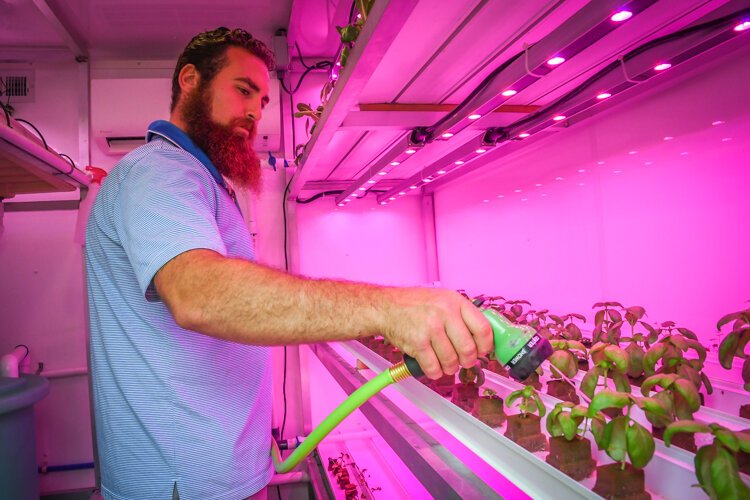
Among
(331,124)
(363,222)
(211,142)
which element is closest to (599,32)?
(331,124)

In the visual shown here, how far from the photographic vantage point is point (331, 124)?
65.8 inches

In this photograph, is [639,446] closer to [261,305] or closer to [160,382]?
[261,305]

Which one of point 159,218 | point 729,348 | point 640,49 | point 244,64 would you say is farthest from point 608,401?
point 244,64

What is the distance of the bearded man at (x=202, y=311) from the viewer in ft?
2.28

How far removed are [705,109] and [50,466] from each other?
157 inches

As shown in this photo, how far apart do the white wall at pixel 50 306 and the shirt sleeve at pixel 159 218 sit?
9.05ft

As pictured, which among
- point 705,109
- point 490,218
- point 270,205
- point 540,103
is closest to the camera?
point 705,109

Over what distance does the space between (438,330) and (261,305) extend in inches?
10.2

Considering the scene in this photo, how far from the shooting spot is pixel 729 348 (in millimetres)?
1181

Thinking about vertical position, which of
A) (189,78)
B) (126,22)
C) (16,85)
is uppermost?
(126,22)

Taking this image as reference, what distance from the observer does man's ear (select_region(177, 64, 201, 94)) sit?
141 centimetres

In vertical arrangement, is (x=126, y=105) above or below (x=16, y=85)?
below

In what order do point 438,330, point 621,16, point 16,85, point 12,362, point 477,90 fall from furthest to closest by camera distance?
point 16,85
point 12,362
point 477,90
point 621,16
point 438,330

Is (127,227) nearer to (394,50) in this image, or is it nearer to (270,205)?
(394,50)
